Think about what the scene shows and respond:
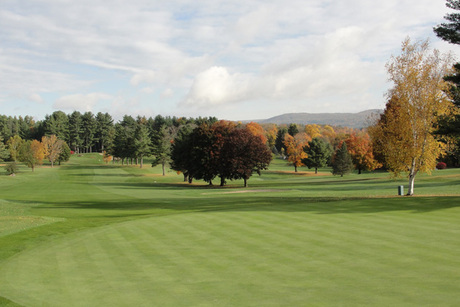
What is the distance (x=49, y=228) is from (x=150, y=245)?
28.6ft

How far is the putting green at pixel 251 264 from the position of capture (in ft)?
27.4

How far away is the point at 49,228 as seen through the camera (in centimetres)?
1981

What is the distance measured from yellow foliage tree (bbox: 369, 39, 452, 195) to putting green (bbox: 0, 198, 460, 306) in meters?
13.0

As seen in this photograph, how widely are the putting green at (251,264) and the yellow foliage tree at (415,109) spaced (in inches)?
513

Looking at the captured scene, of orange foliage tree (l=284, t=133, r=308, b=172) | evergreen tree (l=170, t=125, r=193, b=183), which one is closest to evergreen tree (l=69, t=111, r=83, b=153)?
orange foliage tree (l=284, t=133, r=308, b=172)

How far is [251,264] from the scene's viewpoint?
1086 centimetres

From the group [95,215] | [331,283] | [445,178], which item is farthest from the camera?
[445,178]

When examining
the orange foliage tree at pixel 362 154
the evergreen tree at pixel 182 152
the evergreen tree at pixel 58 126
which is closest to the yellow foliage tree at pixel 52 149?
the evergreen tree at pixel 58 126

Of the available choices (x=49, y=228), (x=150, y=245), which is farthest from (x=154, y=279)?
(x=49, y=228)

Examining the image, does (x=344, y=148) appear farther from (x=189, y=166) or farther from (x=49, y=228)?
(x=49, y=228)

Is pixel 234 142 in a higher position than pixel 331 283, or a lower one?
higher

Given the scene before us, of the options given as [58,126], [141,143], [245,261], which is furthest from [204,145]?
[58,126]

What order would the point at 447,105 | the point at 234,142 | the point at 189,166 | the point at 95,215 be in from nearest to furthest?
the point at 95,215, the point at 447,105, the point at 234,142, the point at 189,166

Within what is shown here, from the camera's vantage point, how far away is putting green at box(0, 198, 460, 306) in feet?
27.4
